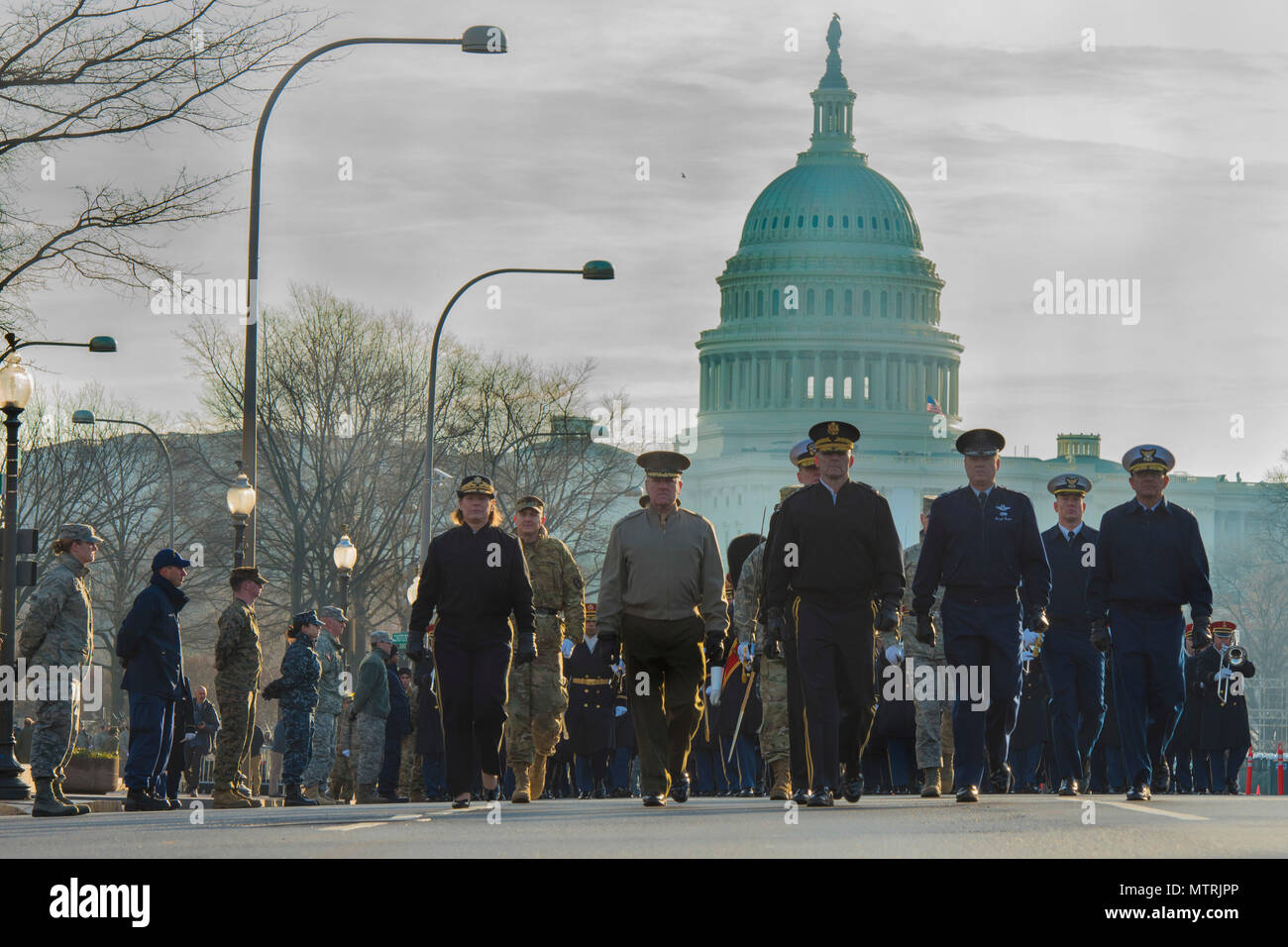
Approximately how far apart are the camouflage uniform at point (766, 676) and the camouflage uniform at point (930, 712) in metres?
1.26

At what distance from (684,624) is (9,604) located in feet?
26.0

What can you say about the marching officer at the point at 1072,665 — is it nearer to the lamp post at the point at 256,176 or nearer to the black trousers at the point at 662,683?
the black trousers at the point at 662,683

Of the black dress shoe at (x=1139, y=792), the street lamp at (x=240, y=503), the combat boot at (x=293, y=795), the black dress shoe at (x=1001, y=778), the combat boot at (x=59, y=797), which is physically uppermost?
the street lamp at (x=240, y=503)

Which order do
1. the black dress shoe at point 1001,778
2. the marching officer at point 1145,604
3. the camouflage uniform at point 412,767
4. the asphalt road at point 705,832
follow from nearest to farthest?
1. the asphalt road at point 705,832
2. the marching officer at point 1145,604
3. the black dress shoe at point 1001,778
4. the camouflage uniform at point 412,767

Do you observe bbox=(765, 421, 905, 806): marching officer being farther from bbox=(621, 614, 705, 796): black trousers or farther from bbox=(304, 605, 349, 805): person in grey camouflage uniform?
bbox=(304, 605, 349, 805): person in grey camouflage uniform

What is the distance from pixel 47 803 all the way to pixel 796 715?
5.05 m

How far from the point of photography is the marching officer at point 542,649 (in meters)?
16.6

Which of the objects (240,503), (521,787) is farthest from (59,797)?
(240,503)

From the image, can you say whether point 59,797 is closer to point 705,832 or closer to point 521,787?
point 521,787

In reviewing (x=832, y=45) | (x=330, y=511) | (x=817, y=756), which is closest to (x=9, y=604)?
(x=817, y=756)

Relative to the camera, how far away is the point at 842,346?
148750 millimetres

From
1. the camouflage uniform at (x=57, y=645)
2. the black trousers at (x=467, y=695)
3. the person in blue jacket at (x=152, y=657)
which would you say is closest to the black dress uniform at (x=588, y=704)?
the person in blue jacket at (x=152, y=657)

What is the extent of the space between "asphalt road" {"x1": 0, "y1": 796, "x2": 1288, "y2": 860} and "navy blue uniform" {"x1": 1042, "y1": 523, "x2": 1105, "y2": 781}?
1836mm

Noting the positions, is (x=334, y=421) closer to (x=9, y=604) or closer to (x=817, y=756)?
(x=9, y=604)
